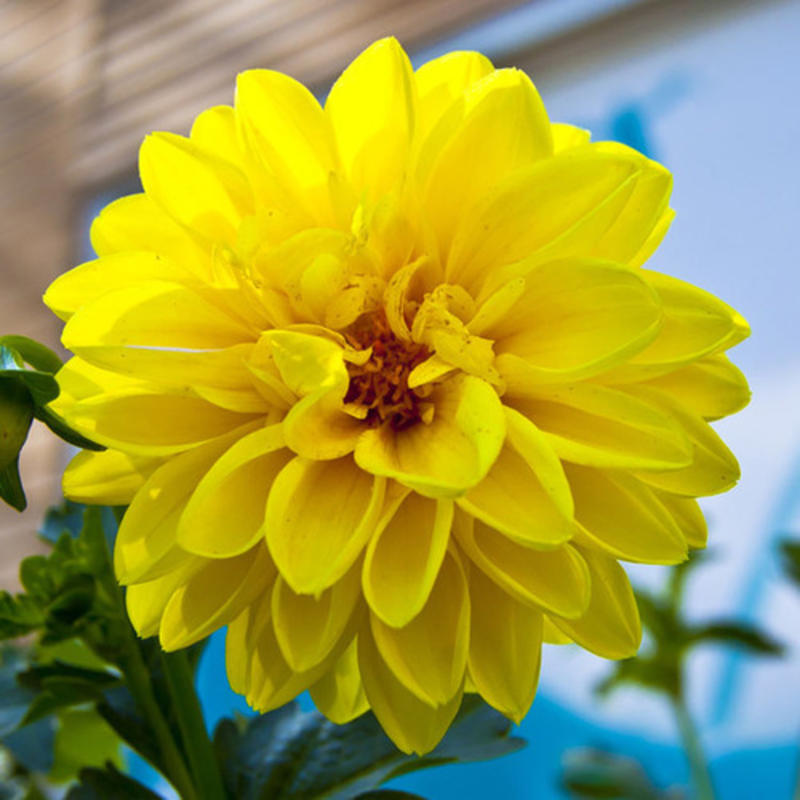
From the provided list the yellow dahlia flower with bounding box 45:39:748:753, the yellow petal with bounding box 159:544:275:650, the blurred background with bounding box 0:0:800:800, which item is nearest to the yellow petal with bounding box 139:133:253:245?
the yellow dahlia flower with bounding box 45:39:748:753

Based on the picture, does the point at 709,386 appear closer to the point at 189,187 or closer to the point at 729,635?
the point at 189,187

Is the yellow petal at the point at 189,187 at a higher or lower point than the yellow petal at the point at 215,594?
higher

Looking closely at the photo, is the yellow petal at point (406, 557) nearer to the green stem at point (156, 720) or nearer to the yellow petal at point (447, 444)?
the yellow petal at point (447, 444)

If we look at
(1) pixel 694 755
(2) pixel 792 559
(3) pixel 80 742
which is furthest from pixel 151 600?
(2) pixel 792 559

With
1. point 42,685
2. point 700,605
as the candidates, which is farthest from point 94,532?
point 700,605

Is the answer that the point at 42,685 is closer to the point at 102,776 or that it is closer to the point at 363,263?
the point at 102,776

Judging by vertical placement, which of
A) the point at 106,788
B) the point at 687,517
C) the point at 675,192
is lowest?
the point at 106,788

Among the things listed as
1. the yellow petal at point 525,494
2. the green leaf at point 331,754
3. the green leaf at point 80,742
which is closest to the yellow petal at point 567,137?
the yellow petal at point 525,494
